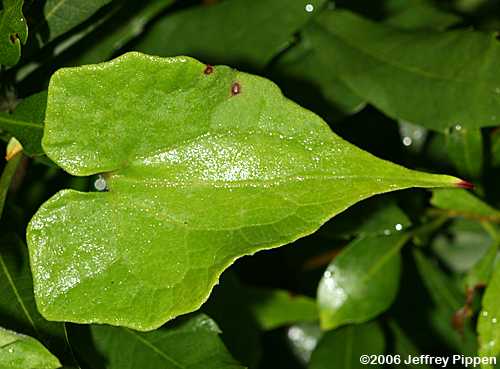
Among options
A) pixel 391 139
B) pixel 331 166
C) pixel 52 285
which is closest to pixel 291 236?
pixel 331 166

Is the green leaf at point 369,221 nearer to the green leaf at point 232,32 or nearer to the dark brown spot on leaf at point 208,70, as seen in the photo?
the green leaf at point 232,32

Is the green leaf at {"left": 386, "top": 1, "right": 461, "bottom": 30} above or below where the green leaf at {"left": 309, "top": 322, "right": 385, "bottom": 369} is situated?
above

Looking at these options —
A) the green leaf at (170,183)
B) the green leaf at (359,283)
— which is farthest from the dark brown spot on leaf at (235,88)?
the green leaf at (359,283)

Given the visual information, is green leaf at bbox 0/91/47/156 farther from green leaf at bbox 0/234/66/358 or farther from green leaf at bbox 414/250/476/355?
green leaf at bbox 414/250/476/355

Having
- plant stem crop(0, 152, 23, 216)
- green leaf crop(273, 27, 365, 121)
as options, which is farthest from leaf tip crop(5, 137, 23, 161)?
green leaf crop(273, 27, 365, 121)

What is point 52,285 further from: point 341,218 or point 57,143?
point 341,218

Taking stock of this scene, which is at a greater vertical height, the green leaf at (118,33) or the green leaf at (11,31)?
the green leaf at (11,31)
